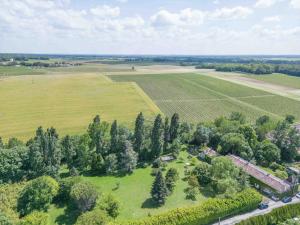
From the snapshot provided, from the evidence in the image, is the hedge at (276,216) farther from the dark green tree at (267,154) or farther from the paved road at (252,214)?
the dark green tree at (267,154)

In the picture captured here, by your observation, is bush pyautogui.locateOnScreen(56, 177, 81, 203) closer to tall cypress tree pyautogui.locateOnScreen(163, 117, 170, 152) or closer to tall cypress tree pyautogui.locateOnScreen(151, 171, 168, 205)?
tall cypress tree pyautogui.locateOnScreen(151, 171, 168, 205)

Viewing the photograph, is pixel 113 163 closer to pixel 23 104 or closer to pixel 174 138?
pixel 174 138

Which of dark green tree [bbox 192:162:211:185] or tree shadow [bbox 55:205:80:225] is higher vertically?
dark green tree [bbox 192:162:211:185]

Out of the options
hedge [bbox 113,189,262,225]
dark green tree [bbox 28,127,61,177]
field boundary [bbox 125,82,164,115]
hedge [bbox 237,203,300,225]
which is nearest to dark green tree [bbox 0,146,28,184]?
dark green tree [bbox 28,127,61,177]

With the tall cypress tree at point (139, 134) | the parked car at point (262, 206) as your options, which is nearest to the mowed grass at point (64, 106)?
the tall cypress tree at point (139, 134)

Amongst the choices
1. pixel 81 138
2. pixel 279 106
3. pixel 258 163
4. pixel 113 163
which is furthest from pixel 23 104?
pixel 279 106
